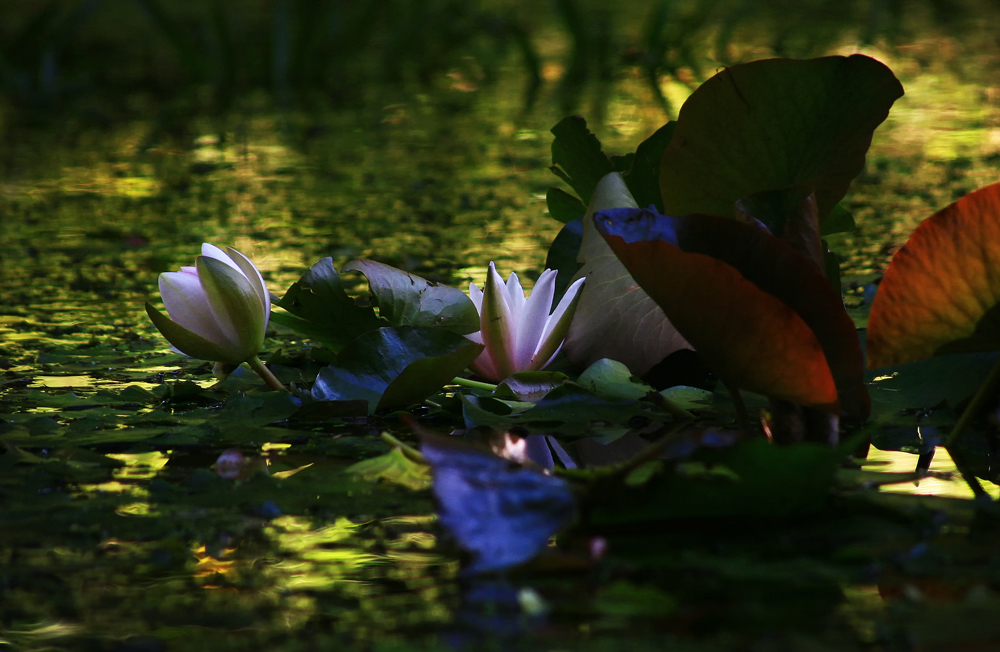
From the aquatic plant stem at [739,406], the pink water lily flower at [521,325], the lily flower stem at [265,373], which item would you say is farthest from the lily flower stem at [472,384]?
the aquatic plant stem at [739,406]

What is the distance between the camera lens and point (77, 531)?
23.8 inches

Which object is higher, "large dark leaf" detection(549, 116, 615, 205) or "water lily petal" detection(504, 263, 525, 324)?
"large dark leaf" detection(549, 116, 615, 205)

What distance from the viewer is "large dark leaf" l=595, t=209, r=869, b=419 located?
0.63 metres

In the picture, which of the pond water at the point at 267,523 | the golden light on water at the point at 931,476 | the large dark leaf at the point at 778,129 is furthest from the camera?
the large dark leaf at the point at 778,129

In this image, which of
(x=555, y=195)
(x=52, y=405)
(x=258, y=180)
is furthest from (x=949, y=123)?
(x=52, y=405)

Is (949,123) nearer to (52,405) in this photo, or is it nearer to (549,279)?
(549,279)

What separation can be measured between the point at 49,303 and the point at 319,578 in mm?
1052

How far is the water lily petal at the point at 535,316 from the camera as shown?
900mm

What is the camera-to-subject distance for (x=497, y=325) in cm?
89

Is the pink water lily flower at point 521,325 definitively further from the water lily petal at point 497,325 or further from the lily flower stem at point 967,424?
the lily flower stem at point 967,424

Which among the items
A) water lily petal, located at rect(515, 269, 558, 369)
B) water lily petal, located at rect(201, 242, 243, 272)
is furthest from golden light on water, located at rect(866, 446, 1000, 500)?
water lily petal, located at rect(201, 242, 243, 272)

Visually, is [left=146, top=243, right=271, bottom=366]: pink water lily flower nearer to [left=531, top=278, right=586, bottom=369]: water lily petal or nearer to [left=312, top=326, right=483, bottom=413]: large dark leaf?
[left=312, top=326, right=483, bottom=413]: large dark leaf

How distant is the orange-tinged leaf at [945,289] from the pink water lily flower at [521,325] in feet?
0.90

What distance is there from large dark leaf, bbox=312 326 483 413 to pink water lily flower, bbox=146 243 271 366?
77 millimetres
